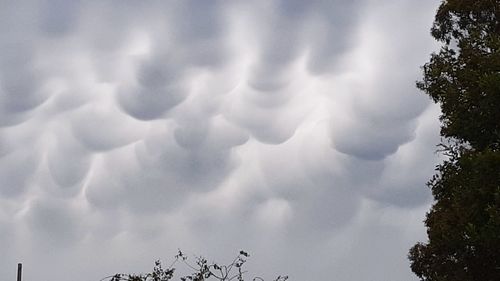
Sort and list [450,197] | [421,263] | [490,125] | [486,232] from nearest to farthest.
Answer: [486,232], [490,125], [450,197], [421,263]

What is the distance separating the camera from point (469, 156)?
76.2 feet

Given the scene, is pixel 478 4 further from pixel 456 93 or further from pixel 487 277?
pixel 487 277

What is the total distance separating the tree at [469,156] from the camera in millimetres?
22672

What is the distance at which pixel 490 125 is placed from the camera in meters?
23.8

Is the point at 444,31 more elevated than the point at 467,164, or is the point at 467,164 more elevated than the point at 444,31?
the point at 444,31

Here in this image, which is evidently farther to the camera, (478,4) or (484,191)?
(478,4)

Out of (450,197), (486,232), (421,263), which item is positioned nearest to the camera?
(486,232)

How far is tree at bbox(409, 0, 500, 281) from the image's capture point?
22672 millimetres

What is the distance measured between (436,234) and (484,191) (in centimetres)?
310

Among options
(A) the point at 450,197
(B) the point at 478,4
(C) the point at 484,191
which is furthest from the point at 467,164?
(B) the point at 478,4

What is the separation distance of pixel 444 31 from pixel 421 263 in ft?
27.4

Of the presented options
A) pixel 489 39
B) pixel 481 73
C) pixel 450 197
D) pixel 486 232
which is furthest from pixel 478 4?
pixel 486 232

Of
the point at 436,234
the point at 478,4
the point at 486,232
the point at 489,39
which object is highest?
the point at 478,4

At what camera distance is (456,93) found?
24.9 meters
